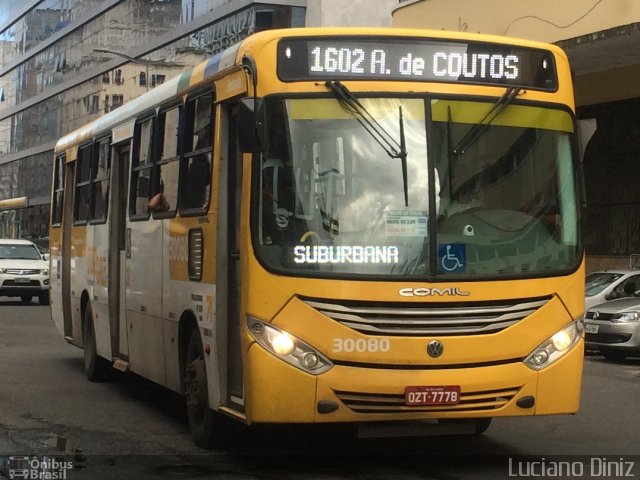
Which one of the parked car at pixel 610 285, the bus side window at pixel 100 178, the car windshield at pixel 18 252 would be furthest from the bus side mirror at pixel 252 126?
the car windshield at pixel 18 252

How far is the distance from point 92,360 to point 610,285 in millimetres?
10403

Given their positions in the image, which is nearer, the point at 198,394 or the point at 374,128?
the point at 374,128

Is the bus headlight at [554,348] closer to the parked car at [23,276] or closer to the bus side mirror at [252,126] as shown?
the bus side mirror at [252,126]

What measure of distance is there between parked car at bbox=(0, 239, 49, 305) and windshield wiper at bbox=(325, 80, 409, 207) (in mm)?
25094

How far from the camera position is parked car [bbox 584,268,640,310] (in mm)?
21688

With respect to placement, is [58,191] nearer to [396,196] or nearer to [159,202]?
[159,202]

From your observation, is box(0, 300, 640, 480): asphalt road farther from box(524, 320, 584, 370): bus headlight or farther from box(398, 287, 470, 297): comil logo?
box(398, 287, 470, 297): comil logo

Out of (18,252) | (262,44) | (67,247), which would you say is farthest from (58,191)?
(18,252)

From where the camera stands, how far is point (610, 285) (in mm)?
21922

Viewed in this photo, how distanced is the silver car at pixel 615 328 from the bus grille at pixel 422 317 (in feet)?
36.3

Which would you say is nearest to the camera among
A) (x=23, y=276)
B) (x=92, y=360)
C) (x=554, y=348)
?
(x=554, y=348)

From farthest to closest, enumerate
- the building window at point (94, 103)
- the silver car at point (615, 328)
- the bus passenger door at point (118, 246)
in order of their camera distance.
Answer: the building window at point (94, 103)
the silver car at point (615, 328)
the bus passenger door at point (118, 246)

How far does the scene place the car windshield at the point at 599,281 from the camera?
72.0ft

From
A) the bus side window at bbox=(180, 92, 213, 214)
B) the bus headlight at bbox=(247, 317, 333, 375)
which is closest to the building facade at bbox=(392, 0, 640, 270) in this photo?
the bus side window at bbox=(180, 92, 213, 214)
